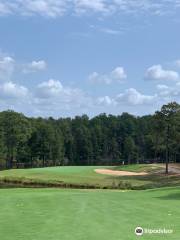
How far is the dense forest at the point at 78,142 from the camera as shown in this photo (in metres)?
125

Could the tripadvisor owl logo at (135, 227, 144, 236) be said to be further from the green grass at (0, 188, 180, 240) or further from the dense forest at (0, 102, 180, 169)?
the dense forest at (0, 102, 180, 169)

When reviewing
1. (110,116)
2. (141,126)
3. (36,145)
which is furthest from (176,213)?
(110,116)

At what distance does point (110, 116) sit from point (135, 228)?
177 metres

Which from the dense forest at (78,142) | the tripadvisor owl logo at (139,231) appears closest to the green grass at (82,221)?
the tripadvisor owl logo at (139,231)

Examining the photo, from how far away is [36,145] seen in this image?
134250 millimetres

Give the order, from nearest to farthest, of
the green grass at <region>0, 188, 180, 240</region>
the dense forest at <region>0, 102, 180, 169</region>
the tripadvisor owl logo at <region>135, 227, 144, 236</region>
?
the tripadvisor owl logo at <region>135, 227, 144, 236</region>
the green grass at <region>0, 188, 180, 240</region>
the dense forest at <region>0, 102, 180, 169</region>

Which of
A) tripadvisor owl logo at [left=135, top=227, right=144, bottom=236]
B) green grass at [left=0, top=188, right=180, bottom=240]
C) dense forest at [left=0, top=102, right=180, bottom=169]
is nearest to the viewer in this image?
tripadvisor owl logo at [left=135, top=227, right=144, bottom=236]

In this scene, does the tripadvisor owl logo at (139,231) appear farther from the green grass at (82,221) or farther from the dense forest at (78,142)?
the dense forest at (78,142)

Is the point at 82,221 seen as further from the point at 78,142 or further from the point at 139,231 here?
the point at 78,142

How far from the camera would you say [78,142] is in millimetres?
161750

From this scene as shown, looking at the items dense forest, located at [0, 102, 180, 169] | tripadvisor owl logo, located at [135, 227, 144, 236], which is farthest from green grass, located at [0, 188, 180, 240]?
dense forest, located at [0, 102, 180, 169]

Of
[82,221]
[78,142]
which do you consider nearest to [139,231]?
[82,221]

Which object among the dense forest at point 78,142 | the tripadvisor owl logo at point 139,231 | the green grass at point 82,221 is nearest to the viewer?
the tripadvisor owl logo at point 139,231

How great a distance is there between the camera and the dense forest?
125 m
